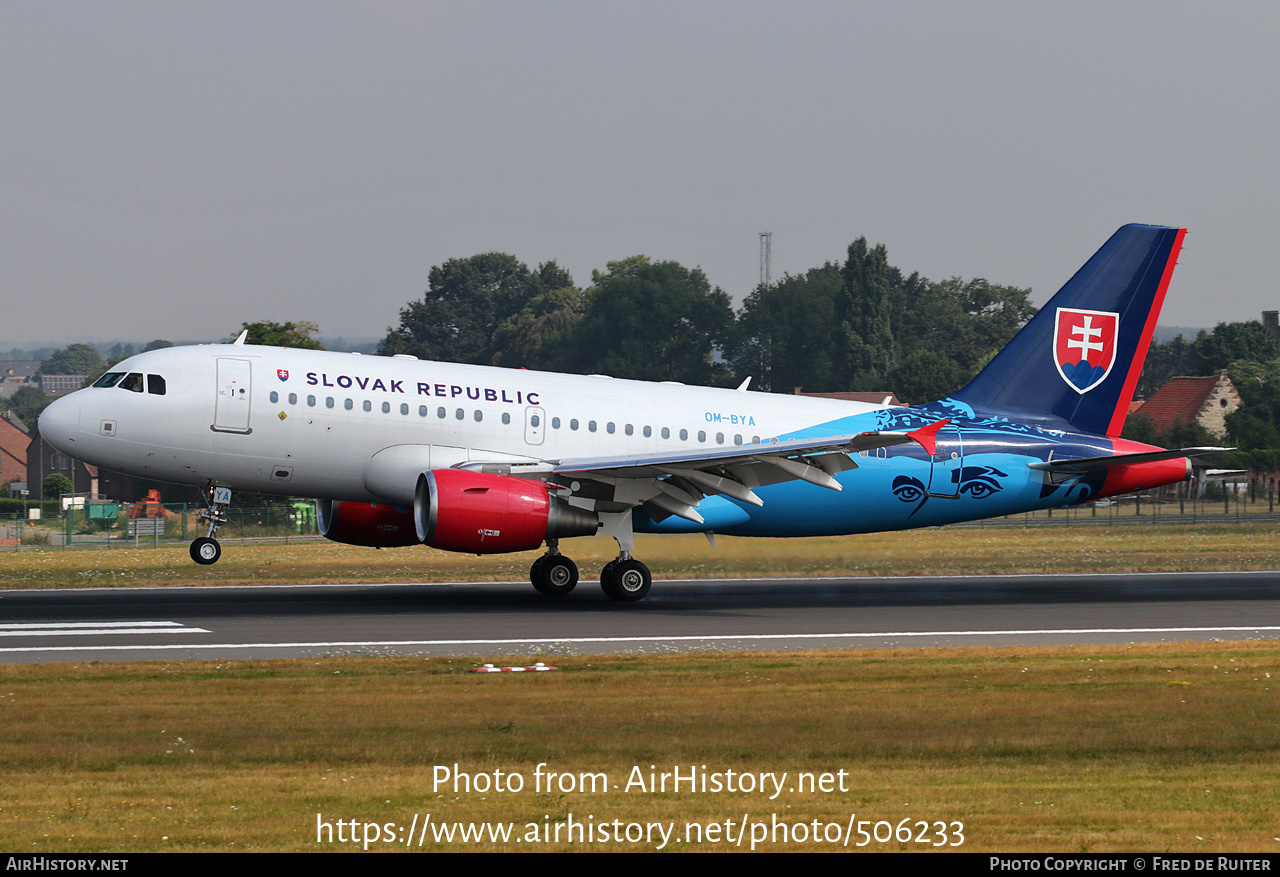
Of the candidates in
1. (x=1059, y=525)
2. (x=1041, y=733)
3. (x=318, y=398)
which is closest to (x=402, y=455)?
(x=318, y=398)

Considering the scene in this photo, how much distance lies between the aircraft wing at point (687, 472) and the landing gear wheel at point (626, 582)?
1.18 m

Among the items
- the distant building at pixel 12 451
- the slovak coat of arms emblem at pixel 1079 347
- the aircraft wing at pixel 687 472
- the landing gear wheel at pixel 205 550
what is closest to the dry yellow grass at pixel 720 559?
the aircraft wing at pixel 687 472

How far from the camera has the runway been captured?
65.6 feet

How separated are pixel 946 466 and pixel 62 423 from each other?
18.2 m

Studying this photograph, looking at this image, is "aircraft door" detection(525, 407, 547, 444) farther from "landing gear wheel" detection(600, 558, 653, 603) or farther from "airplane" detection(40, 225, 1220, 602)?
"landing gear wheel" detection(600, 558, 653, 603)

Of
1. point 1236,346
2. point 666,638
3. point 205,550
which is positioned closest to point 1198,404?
point 1236,346

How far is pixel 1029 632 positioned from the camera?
21.7m

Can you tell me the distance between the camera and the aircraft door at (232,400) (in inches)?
987

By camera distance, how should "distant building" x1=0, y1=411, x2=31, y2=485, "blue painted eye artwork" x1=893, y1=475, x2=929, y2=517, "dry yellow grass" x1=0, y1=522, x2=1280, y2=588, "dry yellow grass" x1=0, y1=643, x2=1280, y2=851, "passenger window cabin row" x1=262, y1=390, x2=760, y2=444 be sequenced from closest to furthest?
"dry yellow grass" x1=0, y1=643, x2=1280, y2=851
"passenger window cabin row" x1=262, y1=390, x2=760, y2=444
"blue painted eye artwork" x1=893, y1=475, x2=929, y2=517
"dry yellow grass" x1=0, y1=522, x2=1280, y2=588
"distant building" x1=0, y1=411, x2=31, y2=485

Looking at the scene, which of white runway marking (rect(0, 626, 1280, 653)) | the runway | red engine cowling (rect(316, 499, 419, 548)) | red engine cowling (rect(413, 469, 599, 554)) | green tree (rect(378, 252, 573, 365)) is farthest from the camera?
green tree (rect(378, 252, 573, 365))

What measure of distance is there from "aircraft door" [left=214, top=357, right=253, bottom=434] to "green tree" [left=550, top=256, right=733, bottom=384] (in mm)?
97378

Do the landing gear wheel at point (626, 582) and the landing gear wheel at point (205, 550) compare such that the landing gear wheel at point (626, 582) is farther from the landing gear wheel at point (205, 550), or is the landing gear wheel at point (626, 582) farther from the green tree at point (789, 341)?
the green tree at point (789, 341)

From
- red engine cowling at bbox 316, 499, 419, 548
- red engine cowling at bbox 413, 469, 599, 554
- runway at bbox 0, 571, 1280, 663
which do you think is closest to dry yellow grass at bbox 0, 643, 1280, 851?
runway at bbox 0, 571, 1280, 663
